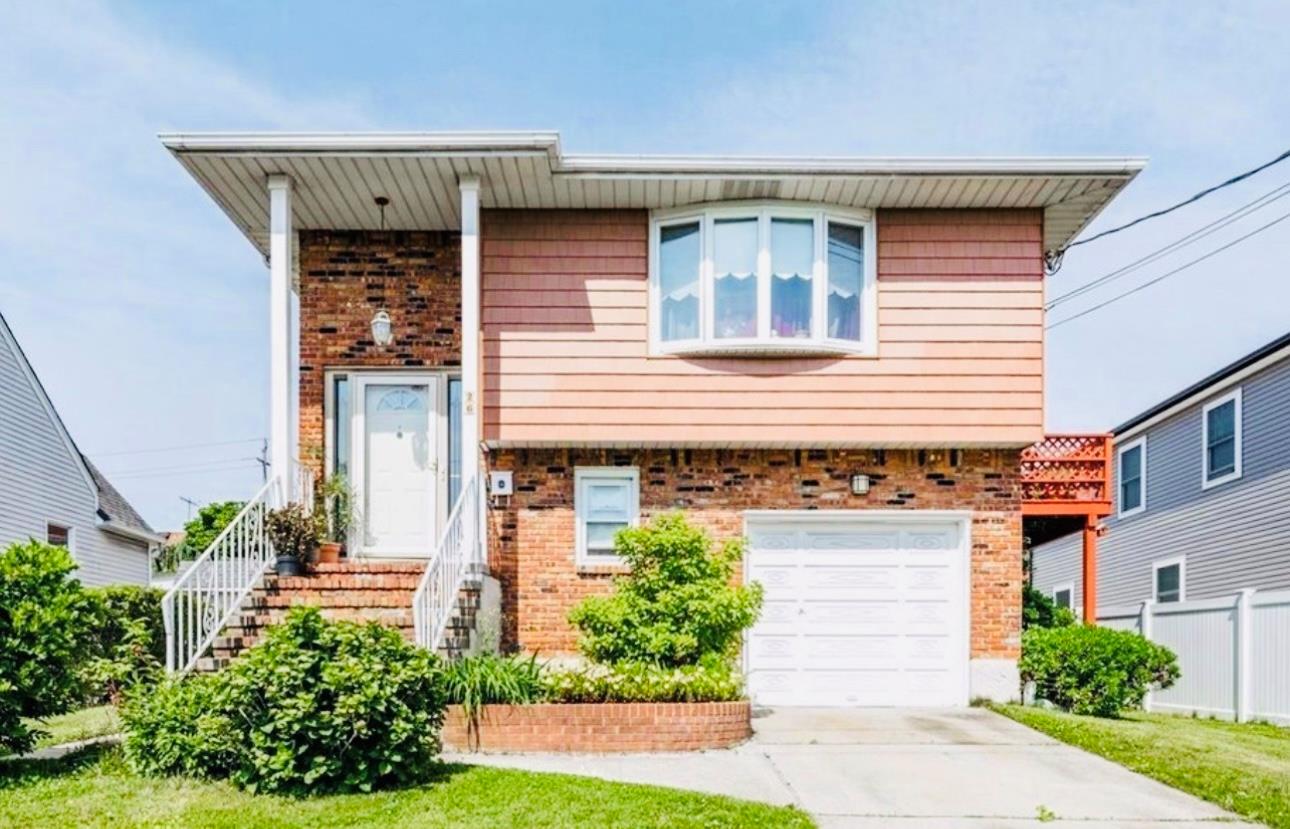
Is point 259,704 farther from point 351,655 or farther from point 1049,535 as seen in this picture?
point 1049,535

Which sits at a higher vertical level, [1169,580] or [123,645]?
[123,645]

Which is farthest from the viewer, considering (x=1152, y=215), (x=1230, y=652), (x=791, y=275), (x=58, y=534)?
(x=58, y=534)

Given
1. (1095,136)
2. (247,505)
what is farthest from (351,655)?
(1095,136)

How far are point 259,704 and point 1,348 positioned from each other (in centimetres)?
1414

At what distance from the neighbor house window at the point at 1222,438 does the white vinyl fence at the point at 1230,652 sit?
3199 millimetres

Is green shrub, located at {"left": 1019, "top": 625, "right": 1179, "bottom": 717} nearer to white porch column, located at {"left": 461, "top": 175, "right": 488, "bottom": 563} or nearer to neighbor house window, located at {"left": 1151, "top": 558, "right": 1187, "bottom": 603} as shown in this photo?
white porch column, located at {"left": 461, "top": 175, "right": 488, "bottom": 563}

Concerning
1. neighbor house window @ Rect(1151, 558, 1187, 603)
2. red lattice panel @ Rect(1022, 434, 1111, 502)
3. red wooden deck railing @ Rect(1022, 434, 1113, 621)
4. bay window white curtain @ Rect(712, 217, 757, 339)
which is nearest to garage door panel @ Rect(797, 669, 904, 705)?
bay window white curtain @ Rect(712, 217, 757, 339)

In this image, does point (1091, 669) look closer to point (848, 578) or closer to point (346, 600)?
point (848, 578)

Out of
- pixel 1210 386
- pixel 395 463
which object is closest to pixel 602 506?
pixel 395 463

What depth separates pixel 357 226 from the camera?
462 inches

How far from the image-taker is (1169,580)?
20.0 meters

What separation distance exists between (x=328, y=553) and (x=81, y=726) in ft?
A: 8.61

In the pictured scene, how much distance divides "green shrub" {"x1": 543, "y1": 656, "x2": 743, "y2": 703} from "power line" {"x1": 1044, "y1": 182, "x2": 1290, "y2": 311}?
9.44m

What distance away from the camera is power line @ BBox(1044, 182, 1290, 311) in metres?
16.3
